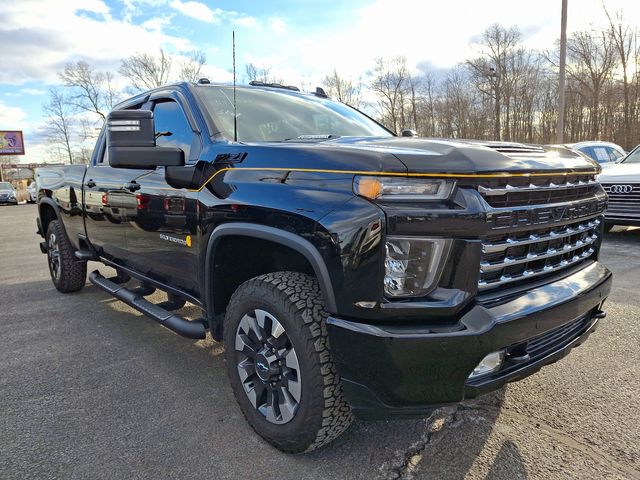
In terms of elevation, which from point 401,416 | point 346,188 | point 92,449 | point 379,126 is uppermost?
point 379,126

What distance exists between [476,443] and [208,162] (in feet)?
6.81

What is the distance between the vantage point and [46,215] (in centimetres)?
579

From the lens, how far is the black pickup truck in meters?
1.88

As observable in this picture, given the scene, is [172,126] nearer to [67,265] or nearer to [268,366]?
[268,366]

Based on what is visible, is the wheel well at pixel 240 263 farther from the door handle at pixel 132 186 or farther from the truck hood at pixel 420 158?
the door handle at pixel 132 186

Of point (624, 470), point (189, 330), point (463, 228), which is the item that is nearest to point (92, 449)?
point (189, 330)

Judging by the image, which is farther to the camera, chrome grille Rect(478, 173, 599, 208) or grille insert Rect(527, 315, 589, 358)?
grille insert Rect(527, 315, 589, 358)

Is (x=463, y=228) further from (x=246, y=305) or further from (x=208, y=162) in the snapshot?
(x=208, y=162)

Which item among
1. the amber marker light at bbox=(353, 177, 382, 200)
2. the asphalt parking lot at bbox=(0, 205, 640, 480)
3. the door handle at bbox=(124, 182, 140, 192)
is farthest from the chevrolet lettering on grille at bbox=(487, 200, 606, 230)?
the door handle at bbox=(124, 182, 140, 192)

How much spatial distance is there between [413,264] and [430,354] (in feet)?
1.16

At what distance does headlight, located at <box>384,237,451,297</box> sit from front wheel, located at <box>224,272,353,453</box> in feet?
1.31

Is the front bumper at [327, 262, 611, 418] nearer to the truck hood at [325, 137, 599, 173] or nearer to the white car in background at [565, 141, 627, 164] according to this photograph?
the truck hood at [325, 137, 599, 173]

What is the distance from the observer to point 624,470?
214 cm

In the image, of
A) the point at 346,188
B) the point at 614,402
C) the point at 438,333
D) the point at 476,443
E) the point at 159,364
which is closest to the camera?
the point at 438,333
